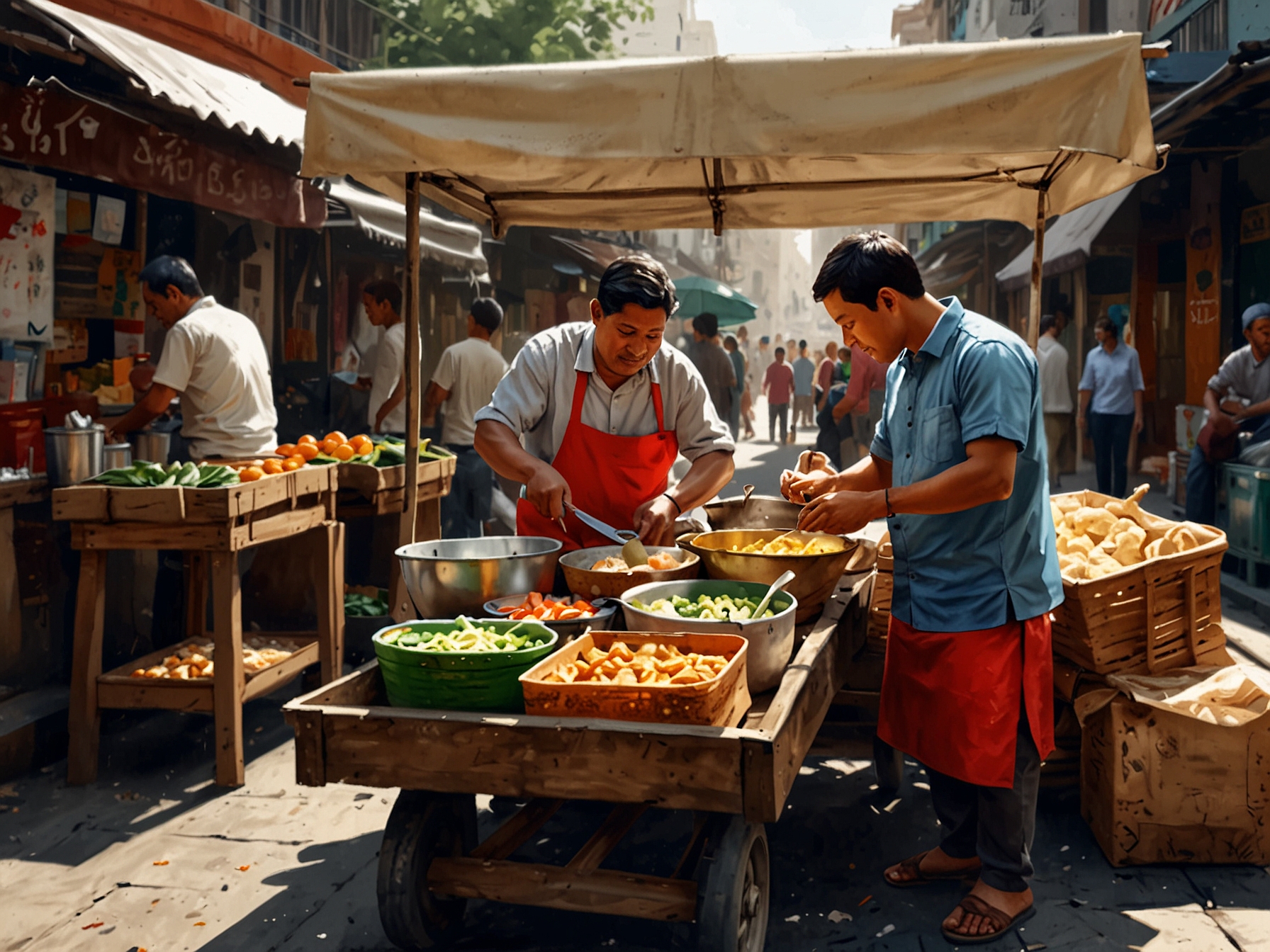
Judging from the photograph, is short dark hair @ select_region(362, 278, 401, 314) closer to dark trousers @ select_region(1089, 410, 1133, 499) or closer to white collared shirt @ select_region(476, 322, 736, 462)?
white collared shirt @ select_region(476, 322, 736, 462)

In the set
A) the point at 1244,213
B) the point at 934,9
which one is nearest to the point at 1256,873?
the point at 1244,213

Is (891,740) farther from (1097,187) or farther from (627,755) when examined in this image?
(1097,187)

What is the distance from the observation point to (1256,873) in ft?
12.4

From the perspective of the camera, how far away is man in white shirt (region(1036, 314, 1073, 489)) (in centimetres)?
1188

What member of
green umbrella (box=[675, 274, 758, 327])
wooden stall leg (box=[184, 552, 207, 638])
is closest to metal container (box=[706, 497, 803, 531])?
wooden stall leg (box=[184, 552, 207, 638])

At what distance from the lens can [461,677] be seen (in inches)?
105

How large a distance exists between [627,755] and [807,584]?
106cm

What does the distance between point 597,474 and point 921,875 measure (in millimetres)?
1861

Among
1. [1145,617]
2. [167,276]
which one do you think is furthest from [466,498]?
[1145,617]

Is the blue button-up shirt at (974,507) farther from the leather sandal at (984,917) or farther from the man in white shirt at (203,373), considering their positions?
the man in white shirt at (203,373)

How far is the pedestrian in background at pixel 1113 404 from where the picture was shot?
10562mm

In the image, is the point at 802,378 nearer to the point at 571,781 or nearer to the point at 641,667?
the point at 641,667

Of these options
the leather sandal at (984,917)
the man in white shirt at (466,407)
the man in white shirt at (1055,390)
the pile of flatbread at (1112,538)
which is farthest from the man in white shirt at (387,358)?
the man in white shirt at (1055,390)

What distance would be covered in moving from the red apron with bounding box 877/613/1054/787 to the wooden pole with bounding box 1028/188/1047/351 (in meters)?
1.68
